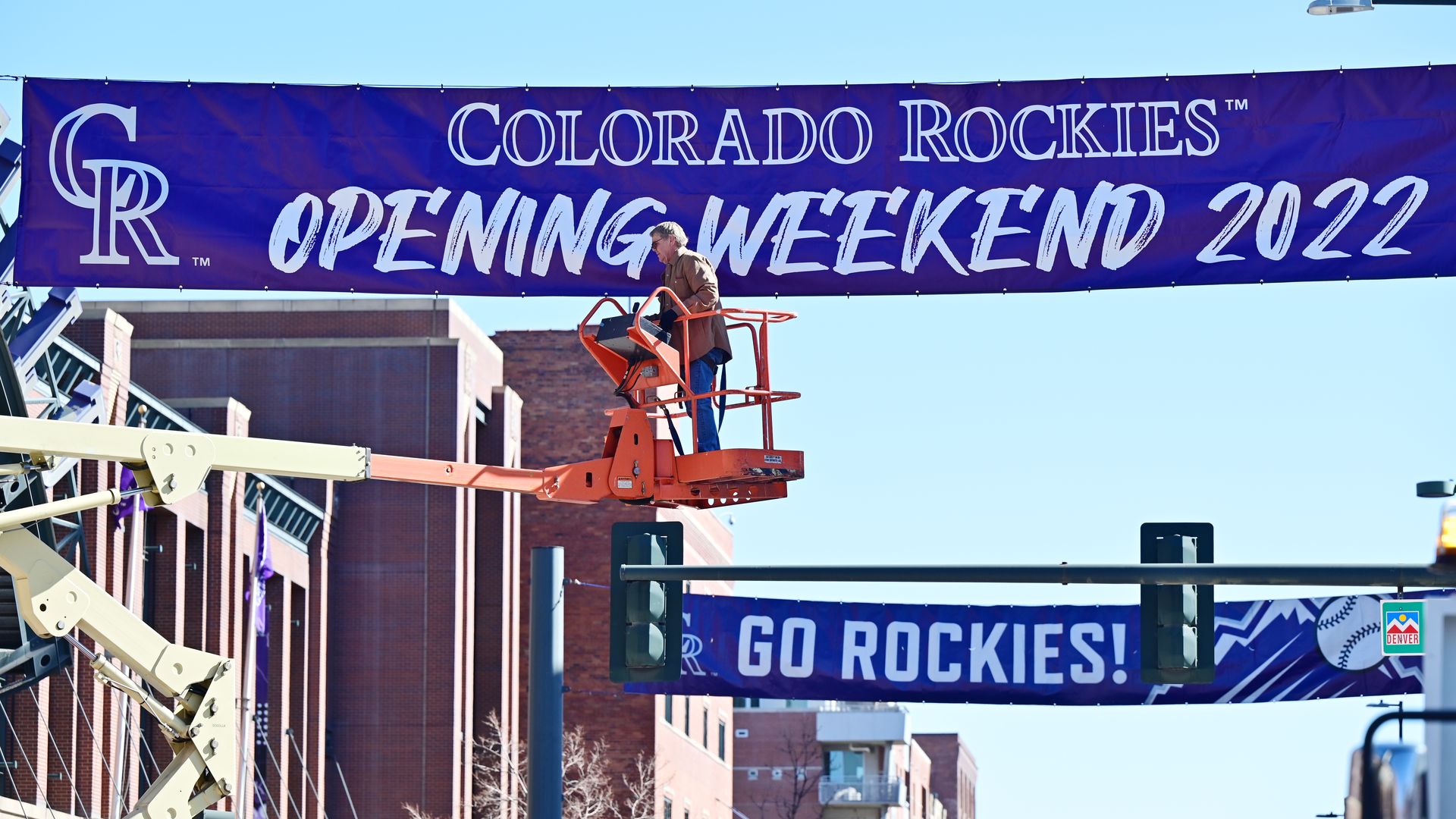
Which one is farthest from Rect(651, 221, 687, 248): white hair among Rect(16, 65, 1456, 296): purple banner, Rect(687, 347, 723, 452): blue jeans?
Rect(16, 65, 1456, 296): purple banner

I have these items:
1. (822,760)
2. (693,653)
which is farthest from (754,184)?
(822,760)

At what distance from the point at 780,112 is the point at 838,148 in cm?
59

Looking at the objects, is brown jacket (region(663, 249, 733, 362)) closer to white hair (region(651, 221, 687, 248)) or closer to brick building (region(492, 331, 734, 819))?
white hair (region(651, 221, 687, 248))

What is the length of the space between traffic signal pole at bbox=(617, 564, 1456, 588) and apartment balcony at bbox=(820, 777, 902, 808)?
85936 millimetres

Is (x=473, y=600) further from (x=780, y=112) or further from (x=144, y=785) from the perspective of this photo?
(x=780, y=112)

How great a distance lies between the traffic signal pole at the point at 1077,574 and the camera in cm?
1202

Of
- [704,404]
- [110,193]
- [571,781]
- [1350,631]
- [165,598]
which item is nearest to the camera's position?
[704,404]

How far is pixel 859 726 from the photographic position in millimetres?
99188

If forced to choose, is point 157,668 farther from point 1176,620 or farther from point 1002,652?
point 1002,652

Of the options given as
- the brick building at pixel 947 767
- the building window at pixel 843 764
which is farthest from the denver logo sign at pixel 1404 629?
the brick building at pixel 947 767

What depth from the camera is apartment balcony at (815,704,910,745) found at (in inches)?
3890

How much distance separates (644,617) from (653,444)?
421 cm

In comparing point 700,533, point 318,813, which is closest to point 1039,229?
point 318,813

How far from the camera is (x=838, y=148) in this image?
18.9 metres
